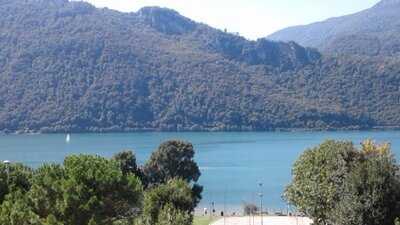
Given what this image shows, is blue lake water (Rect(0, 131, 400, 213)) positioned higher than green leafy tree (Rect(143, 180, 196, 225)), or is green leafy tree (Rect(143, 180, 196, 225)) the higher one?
green leafy tree (Rect(143, 180, 196, 225))

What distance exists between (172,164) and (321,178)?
21460mm

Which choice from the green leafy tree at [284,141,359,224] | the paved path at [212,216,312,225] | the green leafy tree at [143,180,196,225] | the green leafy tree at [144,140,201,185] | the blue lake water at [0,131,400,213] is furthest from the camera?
the blue lake water at [0,131,400,213]

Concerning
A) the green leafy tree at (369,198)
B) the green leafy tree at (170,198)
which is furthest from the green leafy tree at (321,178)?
the green leafy tree at (170,198)

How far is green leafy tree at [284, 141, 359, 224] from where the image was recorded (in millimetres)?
29953

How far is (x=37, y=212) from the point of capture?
24.3 m

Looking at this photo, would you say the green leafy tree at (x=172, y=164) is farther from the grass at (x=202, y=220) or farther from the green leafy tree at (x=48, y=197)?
the green leafy tree at (x=48, y=197)

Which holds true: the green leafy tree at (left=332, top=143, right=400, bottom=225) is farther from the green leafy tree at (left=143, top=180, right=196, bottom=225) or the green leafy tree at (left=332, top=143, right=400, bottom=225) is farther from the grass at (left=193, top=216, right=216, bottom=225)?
the grass at (left=193, top=216, right=216, bottom=225)

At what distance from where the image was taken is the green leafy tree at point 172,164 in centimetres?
5194

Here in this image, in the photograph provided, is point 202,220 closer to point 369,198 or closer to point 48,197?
point 369,198

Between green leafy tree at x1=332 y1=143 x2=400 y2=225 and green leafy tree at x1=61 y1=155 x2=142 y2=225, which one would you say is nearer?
green leafy tree at x1=61 y1=155 x2=142 y2=225

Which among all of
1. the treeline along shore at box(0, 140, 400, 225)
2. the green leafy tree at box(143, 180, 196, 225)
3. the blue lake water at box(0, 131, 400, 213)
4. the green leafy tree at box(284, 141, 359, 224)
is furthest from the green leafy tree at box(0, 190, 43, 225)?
the blue lake water at box(0, 131, 400, 213)

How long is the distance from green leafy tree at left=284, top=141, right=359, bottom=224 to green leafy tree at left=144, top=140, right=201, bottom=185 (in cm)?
1822

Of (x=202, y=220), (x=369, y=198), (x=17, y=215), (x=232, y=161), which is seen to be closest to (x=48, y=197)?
(x=17, y=215)

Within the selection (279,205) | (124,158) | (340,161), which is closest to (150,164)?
(124,158)
